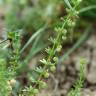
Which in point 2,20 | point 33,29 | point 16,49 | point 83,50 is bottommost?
point 16,49

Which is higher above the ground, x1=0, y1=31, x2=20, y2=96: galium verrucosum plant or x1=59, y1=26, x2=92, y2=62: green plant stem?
x1=59, y1=26, x2=92, y2=62: green plant stem

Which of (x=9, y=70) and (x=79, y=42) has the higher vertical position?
(x=79, y=42)

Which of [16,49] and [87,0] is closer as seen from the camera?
[16,49]

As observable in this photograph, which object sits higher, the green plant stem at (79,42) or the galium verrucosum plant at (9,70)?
the green plant stem at (79,42)

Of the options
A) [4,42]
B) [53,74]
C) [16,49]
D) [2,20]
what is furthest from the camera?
[2,20]

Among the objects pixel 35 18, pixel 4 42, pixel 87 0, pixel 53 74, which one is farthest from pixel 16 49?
pixel 35 18

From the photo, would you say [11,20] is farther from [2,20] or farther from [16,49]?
[16,49]

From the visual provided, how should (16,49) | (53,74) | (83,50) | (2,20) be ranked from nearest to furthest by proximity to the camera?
(16,49), (53,74), (83,50), (2,20)

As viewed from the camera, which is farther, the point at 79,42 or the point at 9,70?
the point at 79,42

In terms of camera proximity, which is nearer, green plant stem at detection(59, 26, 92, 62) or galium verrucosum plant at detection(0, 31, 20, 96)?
galium verrucosum plant at detection(0, 31, 20, 96)

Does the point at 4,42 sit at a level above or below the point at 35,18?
below

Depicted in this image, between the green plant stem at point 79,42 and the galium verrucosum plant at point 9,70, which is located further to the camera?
the green plant stem at point 79,42
